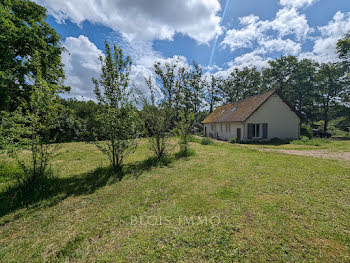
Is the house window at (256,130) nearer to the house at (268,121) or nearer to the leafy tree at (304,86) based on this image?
the house at (268,121)

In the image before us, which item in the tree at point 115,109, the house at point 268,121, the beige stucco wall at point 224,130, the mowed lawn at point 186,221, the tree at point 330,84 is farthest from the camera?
the tree at point 330,84

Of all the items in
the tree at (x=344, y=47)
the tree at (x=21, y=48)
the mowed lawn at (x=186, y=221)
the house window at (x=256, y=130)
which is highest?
the tree at (x=344, y=47)

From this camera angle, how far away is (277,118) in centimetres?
1639

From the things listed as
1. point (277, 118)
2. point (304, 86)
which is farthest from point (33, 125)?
point (304, 86)

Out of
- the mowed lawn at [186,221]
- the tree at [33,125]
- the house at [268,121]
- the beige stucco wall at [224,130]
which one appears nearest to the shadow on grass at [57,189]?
the mowed lawn at [186,221]

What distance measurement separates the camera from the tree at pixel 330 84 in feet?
87.7

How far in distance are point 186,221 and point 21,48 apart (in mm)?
14265

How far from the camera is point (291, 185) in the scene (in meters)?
4.37

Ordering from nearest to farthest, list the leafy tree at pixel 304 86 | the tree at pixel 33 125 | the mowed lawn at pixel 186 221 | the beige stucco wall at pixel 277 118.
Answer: the mowed lawn at pixel 186 221 < the tree at pixel 33 125 < the beige stucco wall at pixel 277 118 < the leafy tree at pixel 304 86

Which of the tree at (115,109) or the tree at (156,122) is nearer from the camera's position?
the tree at (115,109)

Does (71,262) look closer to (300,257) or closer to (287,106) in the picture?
(300,257)

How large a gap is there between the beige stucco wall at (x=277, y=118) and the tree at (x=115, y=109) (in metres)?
13.5

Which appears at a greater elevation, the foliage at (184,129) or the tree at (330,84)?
the tree at (330,84)

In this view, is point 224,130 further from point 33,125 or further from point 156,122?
point 33,125
